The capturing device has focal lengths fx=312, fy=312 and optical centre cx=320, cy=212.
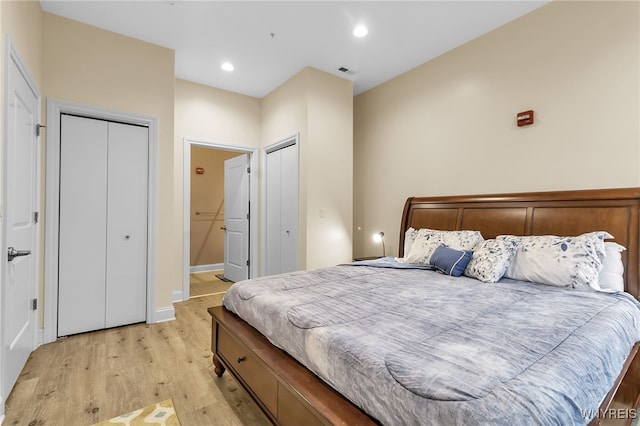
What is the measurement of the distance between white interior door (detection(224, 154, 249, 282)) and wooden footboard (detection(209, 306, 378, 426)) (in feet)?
8.75

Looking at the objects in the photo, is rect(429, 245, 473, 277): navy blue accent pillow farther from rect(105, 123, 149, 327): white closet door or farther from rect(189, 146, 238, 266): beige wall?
rect(189, 146, 238, 266): beige wall

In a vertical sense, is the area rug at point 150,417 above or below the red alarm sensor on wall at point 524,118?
below

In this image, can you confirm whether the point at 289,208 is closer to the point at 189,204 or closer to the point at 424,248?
the point at 189,204

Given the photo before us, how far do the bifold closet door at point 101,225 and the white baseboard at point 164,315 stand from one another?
15 cm

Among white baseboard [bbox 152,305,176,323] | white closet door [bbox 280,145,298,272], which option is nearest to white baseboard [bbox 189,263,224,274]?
white closet door [bbox 280,145,298,272]

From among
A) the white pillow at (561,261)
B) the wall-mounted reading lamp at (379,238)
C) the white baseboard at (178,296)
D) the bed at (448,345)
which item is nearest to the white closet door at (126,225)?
the white baseboard at (178,296)

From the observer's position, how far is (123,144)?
10.2 ft

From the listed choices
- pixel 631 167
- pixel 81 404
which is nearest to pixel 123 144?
pixel 81 404

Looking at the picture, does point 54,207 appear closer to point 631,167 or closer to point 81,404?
point 81,404

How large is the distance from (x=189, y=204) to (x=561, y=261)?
12.8ft

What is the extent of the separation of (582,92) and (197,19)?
3285 millimetres

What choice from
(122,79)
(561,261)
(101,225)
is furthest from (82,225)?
(561,261)

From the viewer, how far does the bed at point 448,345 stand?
0.92m

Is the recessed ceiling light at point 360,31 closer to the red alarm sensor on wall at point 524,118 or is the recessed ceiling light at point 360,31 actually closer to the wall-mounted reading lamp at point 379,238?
the red alarm sensor on wall at point 524,118
